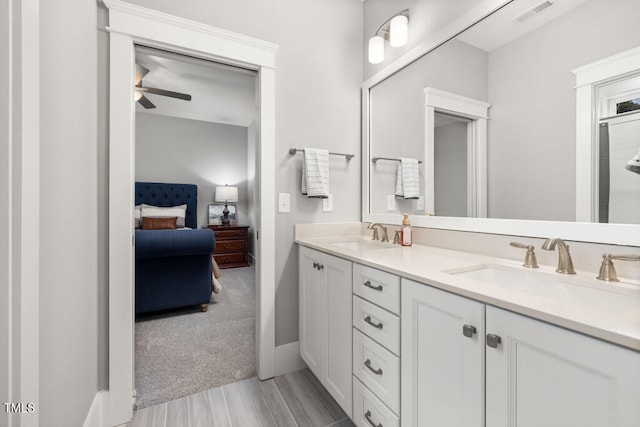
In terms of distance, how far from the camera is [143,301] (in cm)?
255

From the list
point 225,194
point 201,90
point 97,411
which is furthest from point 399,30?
point 225,194

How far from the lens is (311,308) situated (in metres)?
1.61

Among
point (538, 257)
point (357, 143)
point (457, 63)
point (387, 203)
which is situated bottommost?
point (538, 257)

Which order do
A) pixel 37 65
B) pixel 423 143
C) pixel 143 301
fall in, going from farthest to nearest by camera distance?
1. pixel 143 301
2. pixel 423 143
3. pixel 37 65

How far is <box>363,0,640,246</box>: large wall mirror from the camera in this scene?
0.89 m

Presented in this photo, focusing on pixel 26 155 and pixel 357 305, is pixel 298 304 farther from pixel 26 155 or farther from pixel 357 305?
pixel 26 155

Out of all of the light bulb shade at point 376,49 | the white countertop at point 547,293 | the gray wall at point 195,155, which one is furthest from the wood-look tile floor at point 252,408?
the gray wall at point 195,155

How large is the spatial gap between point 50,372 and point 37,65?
897 mm

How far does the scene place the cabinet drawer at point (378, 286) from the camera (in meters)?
1.00

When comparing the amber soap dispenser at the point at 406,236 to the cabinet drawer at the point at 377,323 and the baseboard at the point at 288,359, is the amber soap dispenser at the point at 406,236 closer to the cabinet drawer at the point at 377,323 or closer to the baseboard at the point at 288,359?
the cabinet drawer at the point at 377,323

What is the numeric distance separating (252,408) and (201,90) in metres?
3.88

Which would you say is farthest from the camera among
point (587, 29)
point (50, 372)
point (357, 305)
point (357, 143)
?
point (357, 143)

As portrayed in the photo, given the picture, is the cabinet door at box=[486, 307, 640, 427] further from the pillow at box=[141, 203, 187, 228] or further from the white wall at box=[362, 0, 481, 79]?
the pillow at box=[141, 203, 187, 228]
